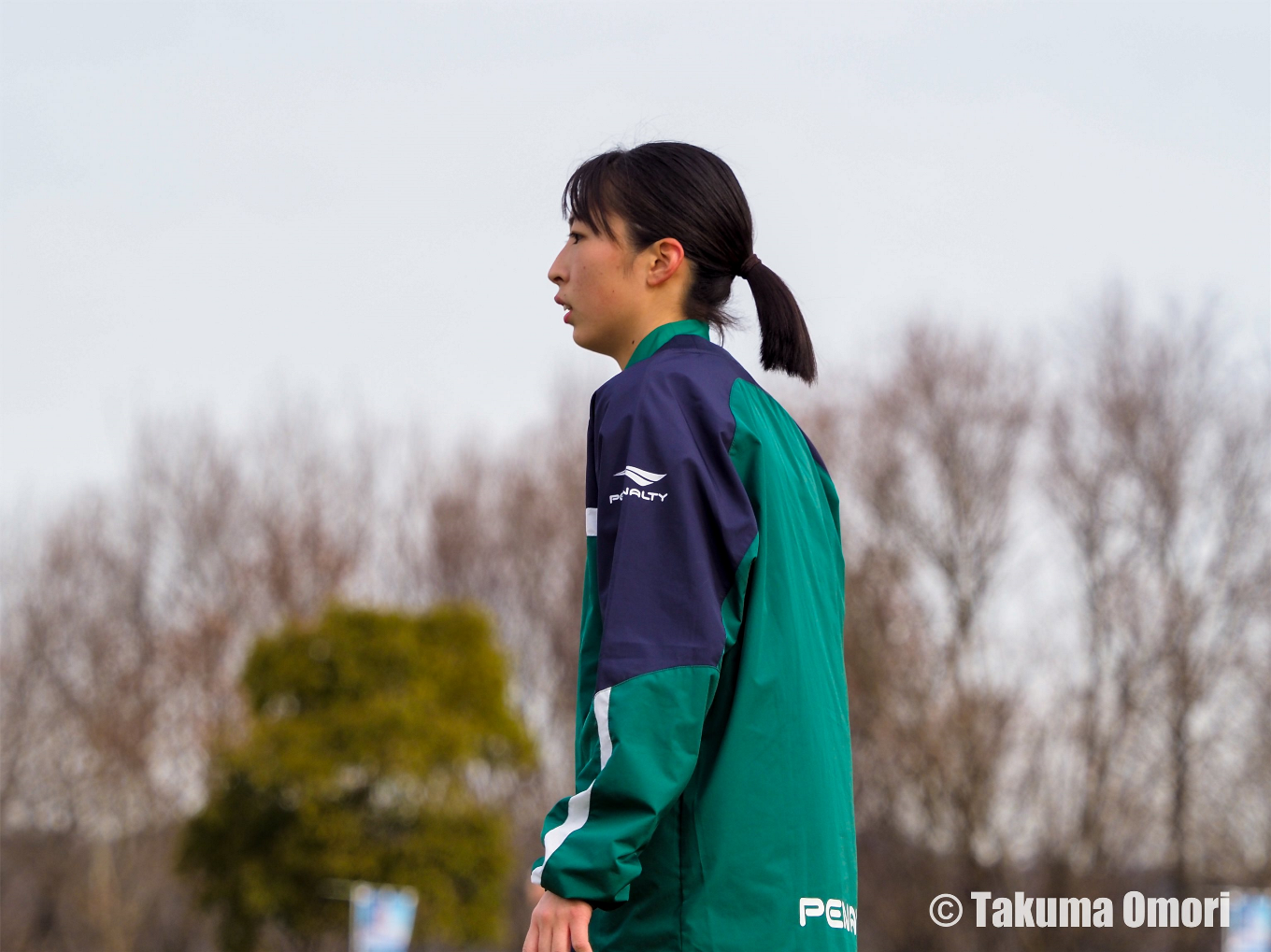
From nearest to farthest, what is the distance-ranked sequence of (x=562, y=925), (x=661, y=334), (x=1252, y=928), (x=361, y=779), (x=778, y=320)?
1. (x=562, y=925)
2. (x=661, y=334)
3. (x=778, y=320)
4. (x=1252, y=928)
5. (x=361, y=779)

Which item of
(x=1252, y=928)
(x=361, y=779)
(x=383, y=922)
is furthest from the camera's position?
(x=361, y=779)

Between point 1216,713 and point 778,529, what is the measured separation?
1931cm

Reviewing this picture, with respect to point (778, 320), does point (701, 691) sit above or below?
below

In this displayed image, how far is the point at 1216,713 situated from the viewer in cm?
1920

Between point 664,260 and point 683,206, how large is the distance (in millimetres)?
75

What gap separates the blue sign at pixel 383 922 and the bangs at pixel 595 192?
14334mm

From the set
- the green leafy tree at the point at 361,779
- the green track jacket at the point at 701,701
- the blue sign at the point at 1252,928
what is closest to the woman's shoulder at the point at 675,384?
the green track jacket at the point at 701,701

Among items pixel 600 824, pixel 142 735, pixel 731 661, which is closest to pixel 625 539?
pixel 731 661

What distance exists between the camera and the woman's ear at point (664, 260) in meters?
1.92

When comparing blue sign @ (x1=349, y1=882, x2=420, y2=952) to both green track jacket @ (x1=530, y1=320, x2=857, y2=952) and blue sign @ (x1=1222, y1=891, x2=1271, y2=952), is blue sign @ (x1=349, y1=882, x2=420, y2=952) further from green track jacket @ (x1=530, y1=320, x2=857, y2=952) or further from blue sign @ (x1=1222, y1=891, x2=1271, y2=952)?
green track jacket @ (x1=530, y1=320, x2=857, y2=952)

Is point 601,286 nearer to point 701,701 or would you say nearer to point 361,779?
point 701,701

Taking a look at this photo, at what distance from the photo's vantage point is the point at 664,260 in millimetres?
1933

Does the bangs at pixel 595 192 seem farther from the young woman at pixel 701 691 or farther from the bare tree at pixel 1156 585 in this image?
the bare tree at pixel 1156 585

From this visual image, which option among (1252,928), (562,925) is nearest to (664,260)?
(562,925)
